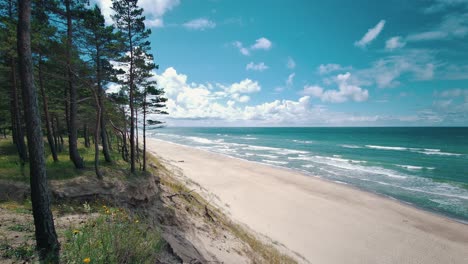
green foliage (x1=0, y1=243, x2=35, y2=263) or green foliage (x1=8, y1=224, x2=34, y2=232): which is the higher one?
green foliage (x1=0, y1=243, x2=35, y2=263)

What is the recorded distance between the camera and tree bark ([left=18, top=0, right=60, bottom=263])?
4.21 m

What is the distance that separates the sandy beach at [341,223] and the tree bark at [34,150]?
37.6 feet

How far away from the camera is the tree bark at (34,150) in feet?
13.8

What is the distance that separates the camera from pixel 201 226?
9773 millimetres

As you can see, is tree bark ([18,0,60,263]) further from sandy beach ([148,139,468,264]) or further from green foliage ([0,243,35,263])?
sandy beach ([148,139,468,264])

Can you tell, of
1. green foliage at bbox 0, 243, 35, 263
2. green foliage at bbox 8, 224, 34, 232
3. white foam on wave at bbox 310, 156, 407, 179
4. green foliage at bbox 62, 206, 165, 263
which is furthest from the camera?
white foam on wave at bbox 310, 156, 407, 179

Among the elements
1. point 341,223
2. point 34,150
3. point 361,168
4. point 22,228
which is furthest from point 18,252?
point 361,168

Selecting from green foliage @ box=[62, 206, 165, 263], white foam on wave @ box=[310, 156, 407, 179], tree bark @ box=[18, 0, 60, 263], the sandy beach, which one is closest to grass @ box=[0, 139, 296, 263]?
green foliage @ box=[62, 206, 165, 263]

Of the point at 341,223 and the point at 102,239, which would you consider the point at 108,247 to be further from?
the point at 341,223

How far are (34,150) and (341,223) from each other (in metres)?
18.0

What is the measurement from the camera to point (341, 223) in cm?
1561

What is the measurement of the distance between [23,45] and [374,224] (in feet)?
68.4

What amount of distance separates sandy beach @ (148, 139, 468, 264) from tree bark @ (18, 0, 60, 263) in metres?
11.5

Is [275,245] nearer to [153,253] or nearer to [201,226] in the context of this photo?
[201,226]
